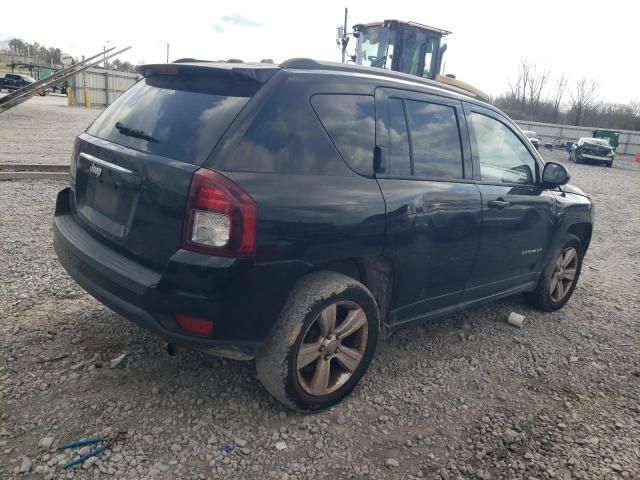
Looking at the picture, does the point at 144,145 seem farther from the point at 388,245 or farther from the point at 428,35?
the point at 428,35

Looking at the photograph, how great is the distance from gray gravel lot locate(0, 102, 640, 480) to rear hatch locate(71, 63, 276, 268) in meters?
0.88

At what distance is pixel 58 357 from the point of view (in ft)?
10.3

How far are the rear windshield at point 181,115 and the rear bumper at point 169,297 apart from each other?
55 cm

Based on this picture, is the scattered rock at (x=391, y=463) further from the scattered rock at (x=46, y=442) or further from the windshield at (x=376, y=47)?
the windshield at (x=376, y=47)

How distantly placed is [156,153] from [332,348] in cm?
144

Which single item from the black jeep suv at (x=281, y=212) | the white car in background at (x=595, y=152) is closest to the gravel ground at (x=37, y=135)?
the black jeep suv at (x=281, y=212)

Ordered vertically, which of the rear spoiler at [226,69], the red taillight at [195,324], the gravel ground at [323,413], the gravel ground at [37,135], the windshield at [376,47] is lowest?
the gravel ground at [323,413]

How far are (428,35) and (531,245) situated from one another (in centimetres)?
1141

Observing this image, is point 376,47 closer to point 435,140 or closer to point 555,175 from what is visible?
point 555,175

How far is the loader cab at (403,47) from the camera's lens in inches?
538

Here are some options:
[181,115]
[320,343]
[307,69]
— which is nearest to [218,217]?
[181,115]

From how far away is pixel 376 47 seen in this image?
14.1 meters

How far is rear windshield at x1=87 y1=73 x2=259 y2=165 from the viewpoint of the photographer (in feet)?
8.30

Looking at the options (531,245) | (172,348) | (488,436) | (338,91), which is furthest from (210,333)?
(531,245)
